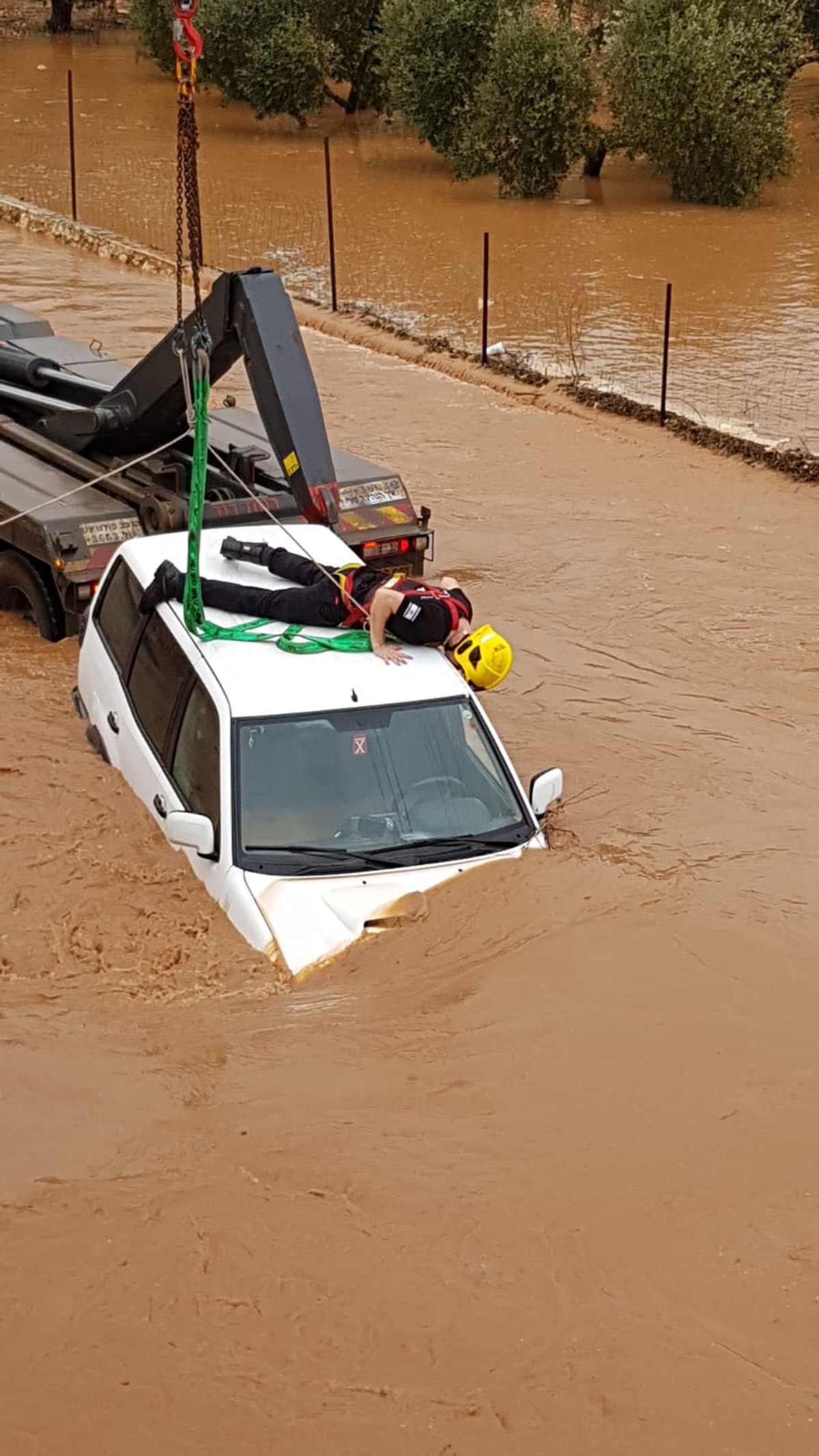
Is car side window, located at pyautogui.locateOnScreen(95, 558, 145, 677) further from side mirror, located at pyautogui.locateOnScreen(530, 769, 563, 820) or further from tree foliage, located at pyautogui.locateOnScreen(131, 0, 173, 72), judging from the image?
tree foliage, located at pyautogui.locateOnScreen(131, 0, 173, 72)

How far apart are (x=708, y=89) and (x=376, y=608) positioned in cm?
2328

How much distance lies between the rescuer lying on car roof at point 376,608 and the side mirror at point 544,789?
657 mm

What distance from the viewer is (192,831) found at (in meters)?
6.02

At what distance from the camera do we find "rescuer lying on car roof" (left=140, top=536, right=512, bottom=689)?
6.81 meters

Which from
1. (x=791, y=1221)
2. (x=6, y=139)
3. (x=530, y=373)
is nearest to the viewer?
(x=791, y=1221)

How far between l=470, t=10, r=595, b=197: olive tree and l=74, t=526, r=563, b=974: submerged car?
77.6ft

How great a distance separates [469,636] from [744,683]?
3.41 m

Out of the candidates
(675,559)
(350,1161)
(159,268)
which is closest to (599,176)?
(159,268)

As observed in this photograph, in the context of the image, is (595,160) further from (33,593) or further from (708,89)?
(33,593)

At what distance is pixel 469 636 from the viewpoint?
7.05 m

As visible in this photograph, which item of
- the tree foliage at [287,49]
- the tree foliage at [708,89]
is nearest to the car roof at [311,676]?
the tree foliage at [708,89]

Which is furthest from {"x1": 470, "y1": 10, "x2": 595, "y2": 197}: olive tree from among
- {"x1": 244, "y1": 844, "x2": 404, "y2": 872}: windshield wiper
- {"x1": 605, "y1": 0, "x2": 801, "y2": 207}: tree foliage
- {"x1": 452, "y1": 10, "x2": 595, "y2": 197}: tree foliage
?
{"x1": 244, "y1": 844, "x2": 404, "y2": 872}: windshield wiper

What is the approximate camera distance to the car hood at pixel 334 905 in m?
5.79

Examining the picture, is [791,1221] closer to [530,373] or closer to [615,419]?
[615,419]
